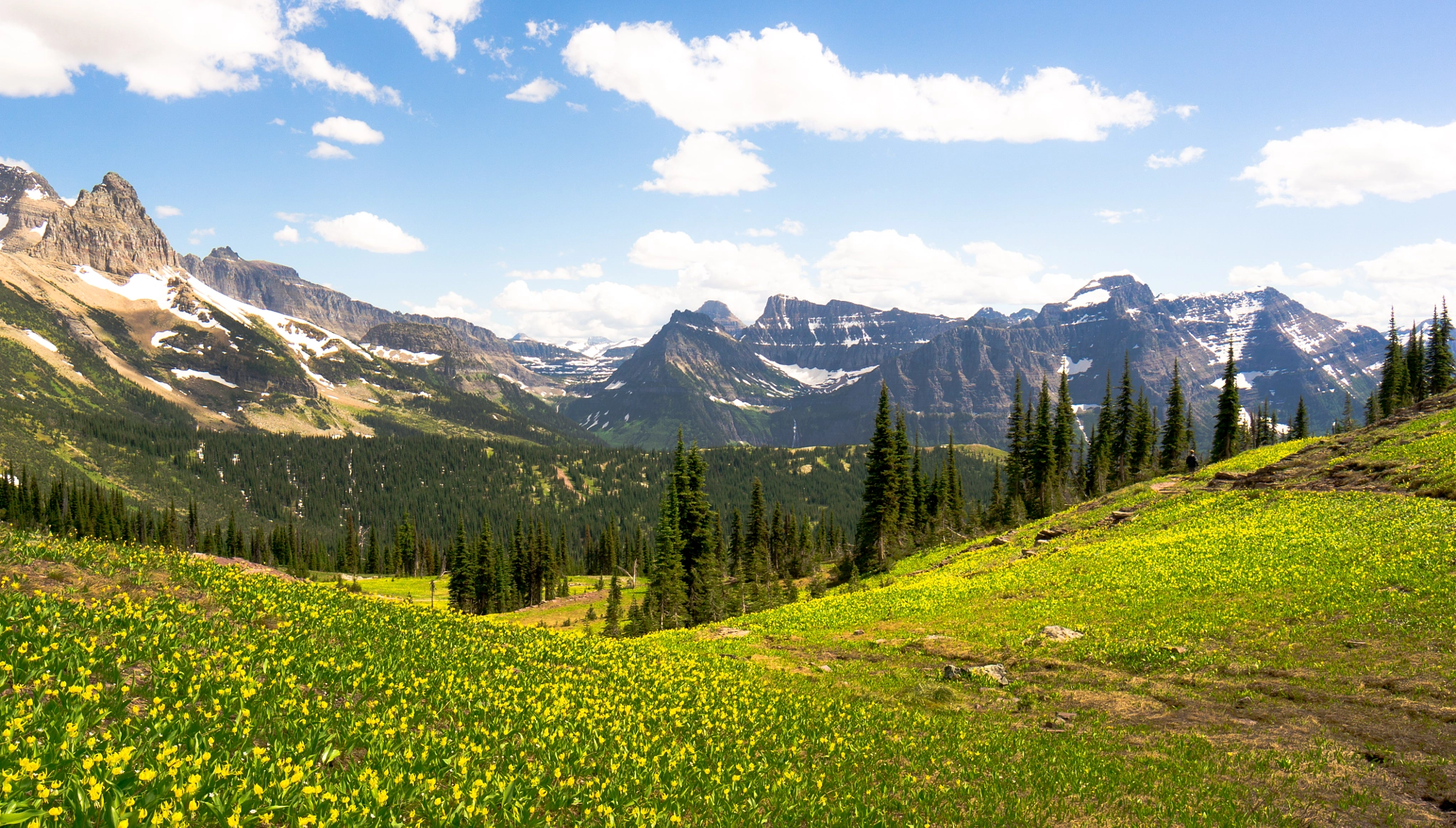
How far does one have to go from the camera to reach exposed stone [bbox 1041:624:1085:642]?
25938mm

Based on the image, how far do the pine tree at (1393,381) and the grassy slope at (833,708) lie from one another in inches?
3846

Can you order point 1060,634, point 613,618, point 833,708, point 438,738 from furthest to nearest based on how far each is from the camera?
point 613,618 < point 1060,634 < point 833,708 < point 438,738

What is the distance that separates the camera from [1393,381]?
340 ft

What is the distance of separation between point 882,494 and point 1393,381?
310ft

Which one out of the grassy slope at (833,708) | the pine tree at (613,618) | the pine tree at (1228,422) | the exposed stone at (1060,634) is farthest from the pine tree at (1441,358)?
the pine tree at (613,618)

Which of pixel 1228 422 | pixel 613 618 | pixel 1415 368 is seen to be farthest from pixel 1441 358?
pixel 613 618

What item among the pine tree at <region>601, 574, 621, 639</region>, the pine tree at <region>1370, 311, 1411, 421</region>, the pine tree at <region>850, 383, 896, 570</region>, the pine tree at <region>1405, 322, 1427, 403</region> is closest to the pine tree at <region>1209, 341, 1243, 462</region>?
the pine tree at <region>1370, 311, 1411, 421</region>

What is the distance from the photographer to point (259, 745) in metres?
9.03

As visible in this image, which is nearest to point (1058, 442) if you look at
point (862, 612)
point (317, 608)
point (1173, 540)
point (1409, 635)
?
point (1173, 540)

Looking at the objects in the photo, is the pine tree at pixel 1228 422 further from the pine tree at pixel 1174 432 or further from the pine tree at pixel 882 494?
the pine tree at pixel 882 494

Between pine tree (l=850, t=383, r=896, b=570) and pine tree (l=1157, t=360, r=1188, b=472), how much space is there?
1905 inches

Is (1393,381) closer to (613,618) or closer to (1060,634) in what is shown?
(1060,634)

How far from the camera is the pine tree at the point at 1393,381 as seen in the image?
98062 mm

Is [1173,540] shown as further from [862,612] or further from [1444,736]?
[1444,736]
